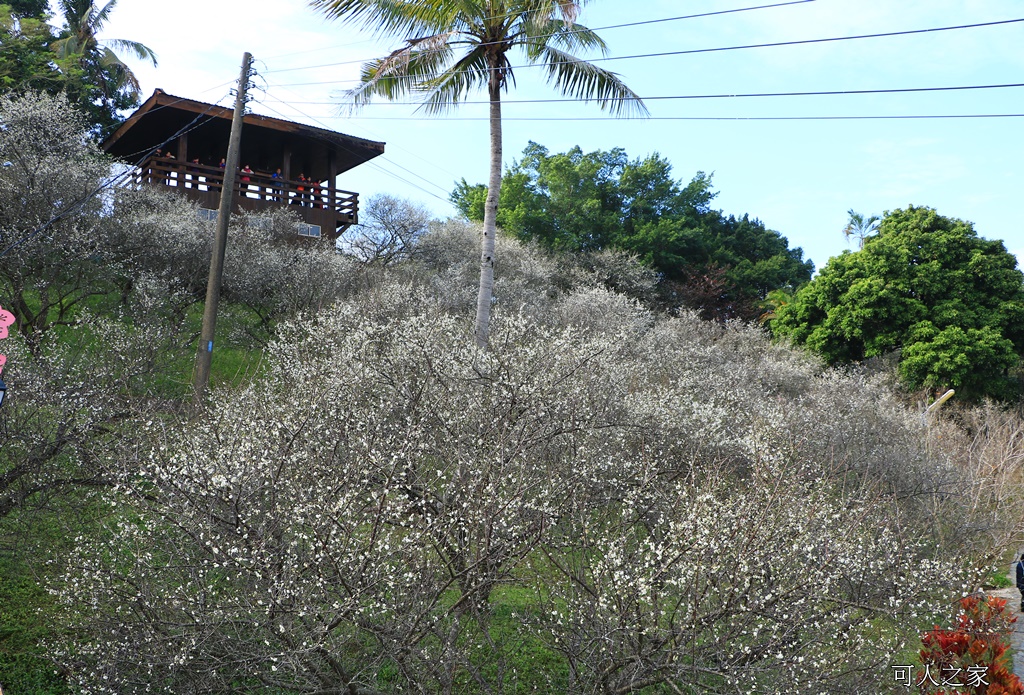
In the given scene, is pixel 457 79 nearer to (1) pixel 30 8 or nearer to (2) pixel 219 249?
(2) pixel 219 249

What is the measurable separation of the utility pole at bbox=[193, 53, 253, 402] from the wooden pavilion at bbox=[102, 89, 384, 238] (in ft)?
31.7

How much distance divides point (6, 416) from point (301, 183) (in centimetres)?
1749

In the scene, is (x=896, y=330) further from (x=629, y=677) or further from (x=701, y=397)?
(x=629, y=677)

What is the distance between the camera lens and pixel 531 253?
28.4 meters

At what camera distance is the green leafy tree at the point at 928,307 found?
23.4 metres

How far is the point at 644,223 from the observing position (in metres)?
32.9

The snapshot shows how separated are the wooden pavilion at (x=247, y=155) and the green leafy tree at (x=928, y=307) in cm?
1533

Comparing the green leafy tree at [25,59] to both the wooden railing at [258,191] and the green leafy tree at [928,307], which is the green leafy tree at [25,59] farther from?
the green leafy tree at [928,307]

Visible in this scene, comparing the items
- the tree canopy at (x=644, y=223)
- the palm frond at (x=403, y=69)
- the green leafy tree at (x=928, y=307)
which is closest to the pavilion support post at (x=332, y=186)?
the tree canopy at (x=644, y=223)

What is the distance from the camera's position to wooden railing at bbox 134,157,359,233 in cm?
2381

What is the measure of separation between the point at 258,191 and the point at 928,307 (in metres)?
20.5

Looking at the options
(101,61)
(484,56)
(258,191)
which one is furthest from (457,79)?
(101,61)

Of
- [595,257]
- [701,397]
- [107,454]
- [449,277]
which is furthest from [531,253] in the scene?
[107,454]

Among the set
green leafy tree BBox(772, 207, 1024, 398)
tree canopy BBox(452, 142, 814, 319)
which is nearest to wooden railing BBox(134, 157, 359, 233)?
tree canopy BBox(452, 142, 814, 319)
